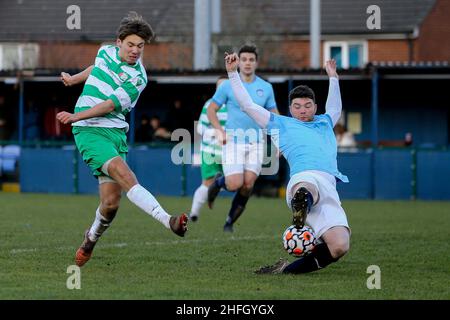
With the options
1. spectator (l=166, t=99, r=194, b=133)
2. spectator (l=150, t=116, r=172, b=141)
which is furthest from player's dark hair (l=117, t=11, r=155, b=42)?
spectator (l=166, t=99, r=194, b=133)

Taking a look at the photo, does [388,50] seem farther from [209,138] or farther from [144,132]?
[209,138]

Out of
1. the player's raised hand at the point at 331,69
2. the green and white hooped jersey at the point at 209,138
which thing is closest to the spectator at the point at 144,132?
the green and white hooped jersey at the point at 209,138

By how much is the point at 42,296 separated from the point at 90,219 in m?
8.36

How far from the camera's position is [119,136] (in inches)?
393

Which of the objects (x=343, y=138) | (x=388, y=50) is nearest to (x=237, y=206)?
(x=343, y=138)

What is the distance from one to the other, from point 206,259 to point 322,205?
1.60 metres

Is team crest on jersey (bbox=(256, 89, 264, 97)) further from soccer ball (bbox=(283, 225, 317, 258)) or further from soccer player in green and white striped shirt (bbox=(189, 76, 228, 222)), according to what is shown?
soccer ball (bbox=(283, 225, 317, 258))

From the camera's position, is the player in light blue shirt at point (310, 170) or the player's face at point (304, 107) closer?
the player in light blue shirt at point (310, 170)

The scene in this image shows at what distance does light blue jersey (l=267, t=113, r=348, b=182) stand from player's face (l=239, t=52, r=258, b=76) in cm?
389

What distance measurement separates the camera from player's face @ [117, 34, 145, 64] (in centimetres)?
984

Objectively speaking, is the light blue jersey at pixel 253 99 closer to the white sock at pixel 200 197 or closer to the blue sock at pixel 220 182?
the blue sock at pixel 220 182

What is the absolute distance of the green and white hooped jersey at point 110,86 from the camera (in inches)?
389

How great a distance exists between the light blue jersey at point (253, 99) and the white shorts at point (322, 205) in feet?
14.4
